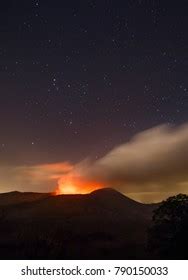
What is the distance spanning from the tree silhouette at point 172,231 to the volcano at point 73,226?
76.2ft

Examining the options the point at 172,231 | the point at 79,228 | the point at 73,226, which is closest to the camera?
the point at 172,231

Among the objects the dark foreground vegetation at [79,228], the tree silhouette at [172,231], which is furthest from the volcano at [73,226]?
the tree silhouette at [172,231]

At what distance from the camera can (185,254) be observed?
32.3 meters

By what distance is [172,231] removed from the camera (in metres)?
36.3

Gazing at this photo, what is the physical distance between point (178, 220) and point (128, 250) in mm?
36911

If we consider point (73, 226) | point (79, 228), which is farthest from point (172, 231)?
point (73, 226)

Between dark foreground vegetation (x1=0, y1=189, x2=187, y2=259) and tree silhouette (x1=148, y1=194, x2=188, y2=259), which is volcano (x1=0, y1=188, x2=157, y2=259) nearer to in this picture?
dark foreground vegetation (x1=0, y1=189, x2=187, y2=259)

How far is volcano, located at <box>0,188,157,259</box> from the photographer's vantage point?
2696 inches

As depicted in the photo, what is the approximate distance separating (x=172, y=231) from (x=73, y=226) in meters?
80.4

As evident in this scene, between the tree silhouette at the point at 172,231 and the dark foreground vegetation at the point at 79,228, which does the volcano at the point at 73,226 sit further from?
the tree silhouette at the point at 172,231

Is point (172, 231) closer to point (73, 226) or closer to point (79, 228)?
point (79, 228)

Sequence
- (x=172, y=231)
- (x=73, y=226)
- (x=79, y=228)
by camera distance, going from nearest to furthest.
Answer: (x=172, y=231), (x=79, y=228), (x=73, y=226)
